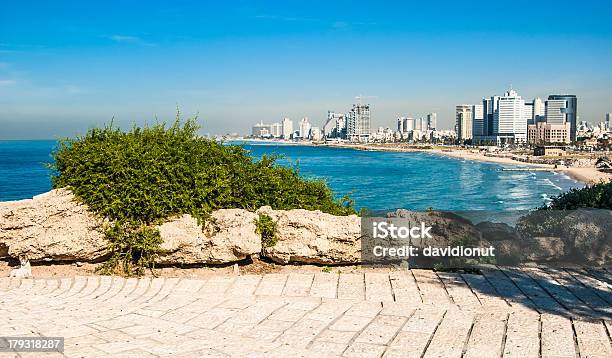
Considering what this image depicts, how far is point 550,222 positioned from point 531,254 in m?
0.89

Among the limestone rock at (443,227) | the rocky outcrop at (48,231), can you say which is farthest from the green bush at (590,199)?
the rocky outcrop at (48,231)

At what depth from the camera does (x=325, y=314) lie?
5.56 metres

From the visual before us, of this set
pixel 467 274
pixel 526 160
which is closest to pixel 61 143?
pixel 467 274

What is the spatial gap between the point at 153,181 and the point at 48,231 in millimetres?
1538

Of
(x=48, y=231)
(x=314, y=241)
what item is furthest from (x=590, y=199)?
(x=48, y=231)

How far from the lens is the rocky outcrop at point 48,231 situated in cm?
725

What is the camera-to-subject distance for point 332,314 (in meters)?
5.56

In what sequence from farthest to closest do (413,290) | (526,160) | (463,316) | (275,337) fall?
(526,160) → (413,290) → (463,316) → (275,337)

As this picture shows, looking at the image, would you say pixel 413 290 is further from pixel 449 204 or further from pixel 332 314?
pixel 449 204

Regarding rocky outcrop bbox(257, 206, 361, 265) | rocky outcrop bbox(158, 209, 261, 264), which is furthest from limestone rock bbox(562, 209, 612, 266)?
rocky outcrop bbox(158, 209, 261, 264)

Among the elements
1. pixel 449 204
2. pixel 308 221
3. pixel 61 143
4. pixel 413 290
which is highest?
pixel 61 143

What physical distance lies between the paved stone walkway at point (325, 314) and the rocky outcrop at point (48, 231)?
40 cm

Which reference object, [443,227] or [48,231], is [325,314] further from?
[48,231]

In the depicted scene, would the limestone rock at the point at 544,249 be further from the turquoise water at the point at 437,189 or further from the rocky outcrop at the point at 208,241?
the turquoise water at the point at 437,189
